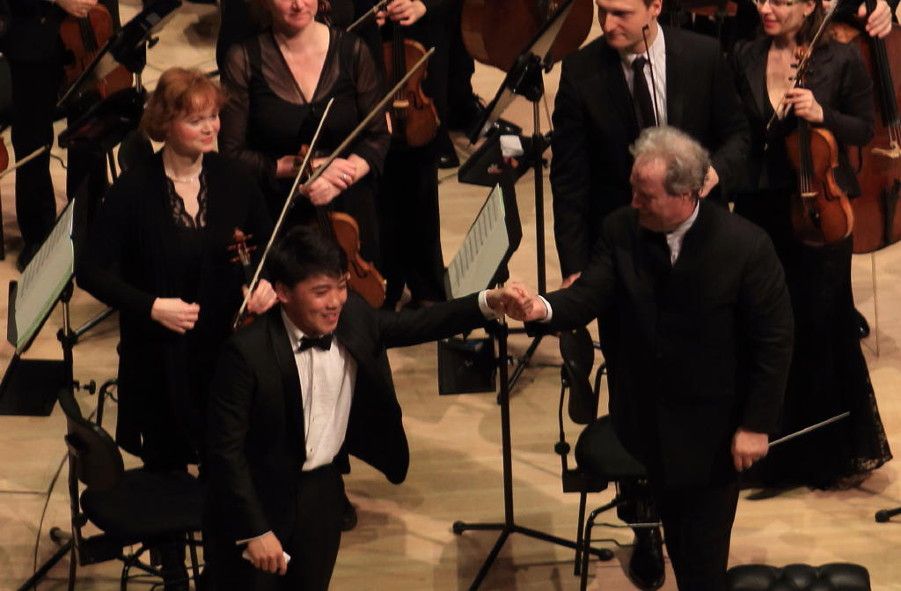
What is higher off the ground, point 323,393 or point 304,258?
point 304,258

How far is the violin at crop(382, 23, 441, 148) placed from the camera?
5.57 meters

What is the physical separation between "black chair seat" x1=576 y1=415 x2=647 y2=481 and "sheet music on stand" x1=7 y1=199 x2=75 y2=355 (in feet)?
4.85

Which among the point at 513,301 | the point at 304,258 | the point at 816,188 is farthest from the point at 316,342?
the point at 816,188

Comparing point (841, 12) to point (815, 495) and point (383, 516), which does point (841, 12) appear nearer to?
point (815, 495)

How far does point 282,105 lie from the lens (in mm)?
4953

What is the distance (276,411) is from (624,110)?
1.41 metres

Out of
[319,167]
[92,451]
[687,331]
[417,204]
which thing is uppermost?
[319,167]

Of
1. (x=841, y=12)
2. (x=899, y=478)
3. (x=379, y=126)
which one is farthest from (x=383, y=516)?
(x=841, y=12)

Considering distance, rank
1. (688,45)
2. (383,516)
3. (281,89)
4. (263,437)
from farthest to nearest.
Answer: (383,516) → (281,89) → (688,45) → (263,437)

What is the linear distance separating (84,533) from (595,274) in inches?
79.1

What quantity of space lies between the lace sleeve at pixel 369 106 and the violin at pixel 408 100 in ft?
1.33

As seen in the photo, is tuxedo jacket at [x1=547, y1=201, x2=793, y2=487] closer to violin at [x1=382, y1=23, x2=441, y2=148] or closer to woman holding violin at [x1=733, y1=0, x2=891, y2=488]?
woman holding violin at [x1=733, y1=0, x2=891, y2=488]

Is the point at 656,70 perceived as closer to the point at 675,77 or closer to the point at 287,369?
the point at 675,77

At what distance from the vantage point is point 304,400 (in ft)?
12.9
